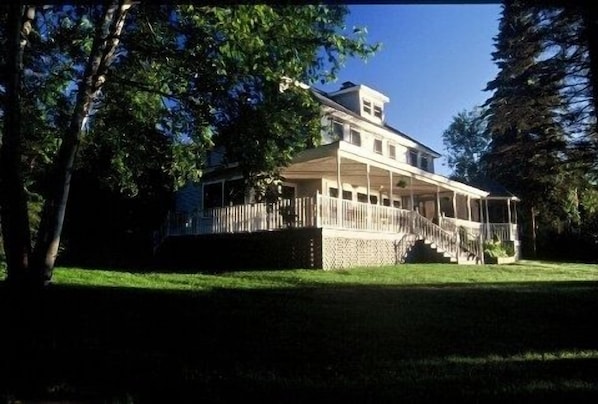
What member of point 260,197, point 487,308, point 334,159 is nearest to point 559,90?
point 334,159

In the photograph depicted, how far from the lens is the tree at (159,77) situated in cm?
765

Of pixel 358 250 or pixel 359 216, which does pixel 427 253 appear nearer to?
pixel 359 216

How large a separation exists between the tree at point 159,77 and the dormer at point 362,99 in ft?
56.7

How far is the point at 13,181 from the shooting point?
6320 mm

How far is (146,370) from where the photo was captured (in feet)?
15.3

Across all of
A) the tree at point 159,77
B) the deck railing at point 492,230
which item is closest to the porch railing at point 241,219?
the tree at point 159,77

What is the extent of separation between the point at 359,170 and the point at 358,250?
552 centimetres

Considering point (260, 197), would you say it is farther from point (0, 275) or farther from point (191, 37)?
point (0, 275)

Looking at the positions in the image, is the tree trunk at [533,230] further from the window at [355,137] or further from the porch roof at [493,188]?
the window at [355,137]

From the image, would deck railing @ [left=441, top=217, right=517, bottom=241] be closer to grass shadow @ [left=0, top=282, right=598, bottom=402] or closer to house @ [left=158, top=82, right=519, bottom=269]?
house @ [left=158, top=82, right=519, bottom=269]

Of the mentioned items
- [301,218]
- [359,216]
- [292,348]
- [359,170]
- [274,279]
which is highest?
[359,170]

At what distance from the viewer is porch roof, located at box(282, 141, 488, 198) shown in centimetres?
1836

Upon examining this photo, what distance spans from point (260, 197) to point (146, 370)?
4.86m

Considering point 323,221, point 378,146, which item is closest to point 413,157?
point 378,146
